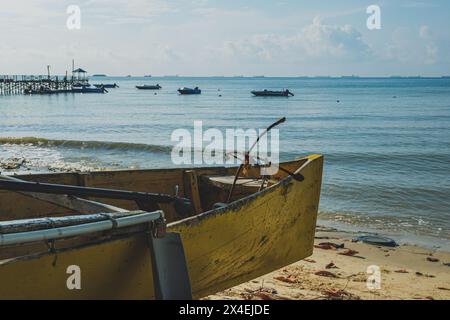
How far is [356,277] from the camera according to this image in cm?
751

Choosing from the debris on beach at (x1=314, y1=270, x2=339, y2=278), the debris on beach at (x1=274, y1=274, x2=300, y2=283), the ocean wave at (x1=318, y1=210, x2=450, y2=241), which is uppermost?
the debris on beach at (x1=274, y1=274, x2=300, y2=283)

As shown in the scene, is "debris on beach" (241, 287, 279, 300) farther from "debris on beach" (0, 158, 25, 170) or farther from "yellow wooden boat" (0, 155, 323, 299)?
"debris on beach" (0, 158, 25, 170)

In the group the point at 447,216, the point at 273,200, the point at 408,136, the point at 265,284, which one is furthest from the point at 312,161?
the point at 408,136

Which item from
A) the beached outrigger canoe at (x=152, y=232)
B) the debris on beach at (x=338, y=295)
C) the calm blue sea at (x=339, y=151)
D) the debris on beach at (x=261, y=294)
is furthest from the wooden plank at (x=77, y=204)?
the calm blue sea at (x=339, y=151)

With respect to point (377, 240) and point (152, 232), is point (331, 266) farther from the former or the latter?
point (152, 232)

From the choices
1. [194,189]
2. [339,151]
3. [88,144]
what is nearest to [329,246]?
[194,189]

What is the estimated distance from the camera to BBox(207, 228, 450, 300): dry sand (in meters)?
6.62

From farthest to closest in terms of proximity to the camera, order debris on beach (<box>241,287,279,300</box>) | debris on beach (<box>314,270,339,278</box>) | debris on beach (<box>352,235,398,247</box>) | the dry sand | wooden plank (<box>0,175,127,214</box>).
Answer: debris on beach (<box>352,235,398,247</box>)
debris on beach (<box>314,270,339,278</box>)
the dry sand
debris on beach (<box>241,287,279,300</box>)
wooden plank (<box>0,175,127,214</box>)

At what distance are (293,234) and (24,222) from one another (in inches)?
142

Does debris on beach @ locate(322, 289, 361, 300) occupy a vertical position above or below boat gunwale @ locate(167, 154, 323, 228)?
below

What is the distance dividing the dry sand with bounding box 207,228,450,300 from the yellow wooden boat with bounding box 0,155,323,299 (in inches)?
20.1

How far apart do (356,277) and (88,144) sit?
2190 cm

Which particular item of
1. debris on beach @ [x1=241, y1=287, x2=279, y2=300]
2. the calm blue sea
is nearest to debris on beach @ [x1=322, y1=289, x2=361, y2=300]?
debris on beach @ [x1=241, y1=287, x2=279, y2=300]
